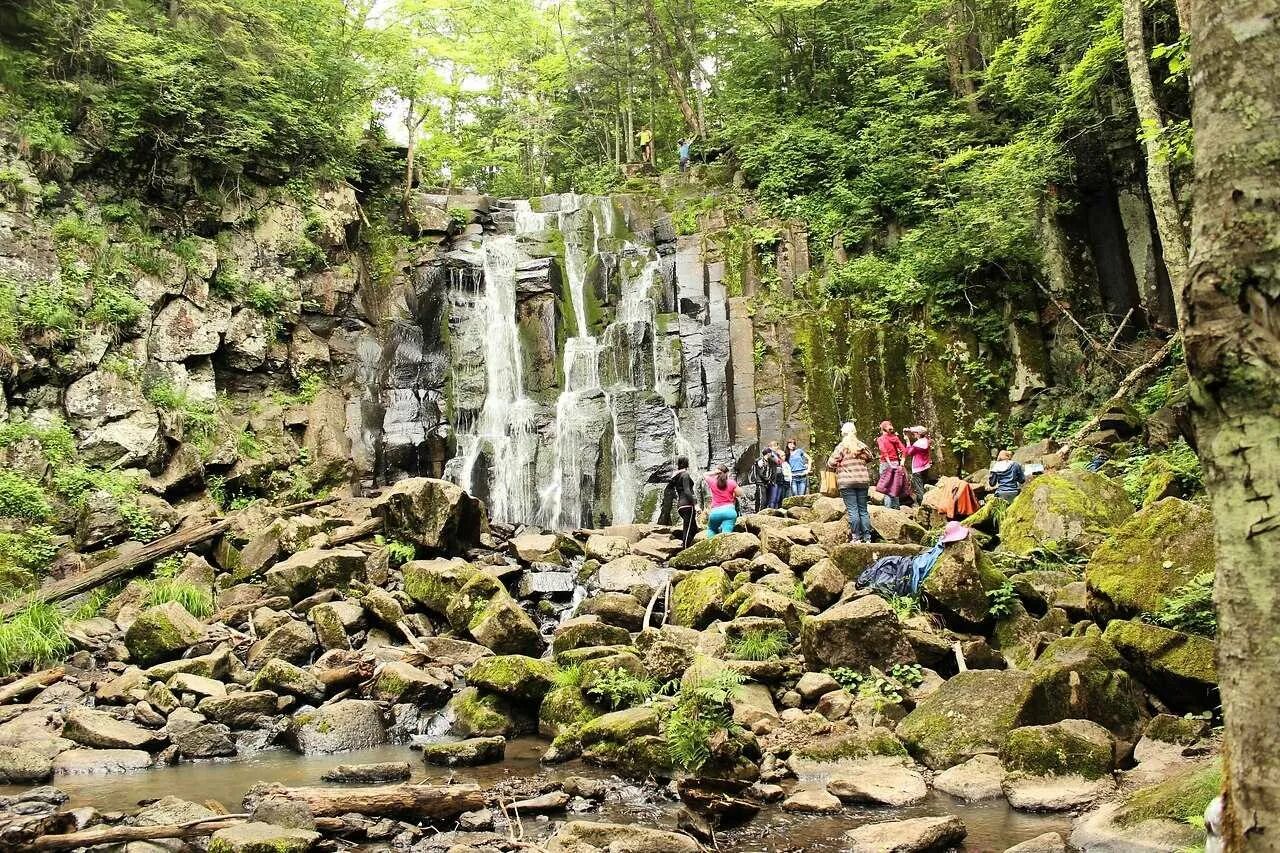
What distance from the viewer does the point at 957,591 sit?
8977mm

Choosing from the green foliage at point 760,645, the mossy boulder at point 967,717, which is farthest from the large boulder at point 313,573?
the mossy boulder at point 967,717

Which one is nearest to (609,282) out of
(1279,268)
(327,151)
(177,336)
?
(327,151)

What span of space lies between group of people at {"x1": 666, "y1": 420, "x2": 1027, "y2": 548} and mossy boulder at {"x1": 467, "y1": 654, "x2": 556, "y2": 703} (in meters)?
4.51

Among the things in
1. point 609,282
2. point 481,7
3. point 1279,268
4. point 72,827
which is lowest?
point 72,827

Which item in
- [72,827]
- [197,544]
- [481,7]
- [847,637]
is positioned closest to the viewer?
[72,827]

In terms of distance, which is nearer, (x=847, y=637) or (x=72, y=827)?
(x=72, y=827)

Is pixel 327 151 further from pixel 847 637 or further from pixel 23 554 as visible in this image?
pixel 847 637

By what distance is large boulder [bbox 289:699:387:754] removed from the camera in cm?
855

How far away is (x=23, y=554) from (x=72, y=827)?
384 inches

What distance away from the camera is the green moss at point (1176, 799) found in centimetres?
479

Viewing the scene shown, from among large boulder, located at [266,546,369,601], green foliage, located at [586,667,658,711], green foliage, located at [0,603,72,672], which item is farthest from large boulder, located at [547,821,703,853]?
green foliage, located at [0,603,72,672]

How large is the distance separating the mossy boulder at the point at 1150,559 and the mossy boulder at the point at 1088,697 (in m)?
0.93

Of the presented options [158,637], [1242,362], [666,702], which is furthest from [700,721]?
[158,637]

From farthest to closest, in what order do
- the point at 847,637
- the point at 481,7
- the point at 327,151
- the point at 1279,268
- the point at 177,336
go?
the point at 481,7 < the point at 327,151 < the point at 177,336 < the point at 847,637 < the point at 1279,268
